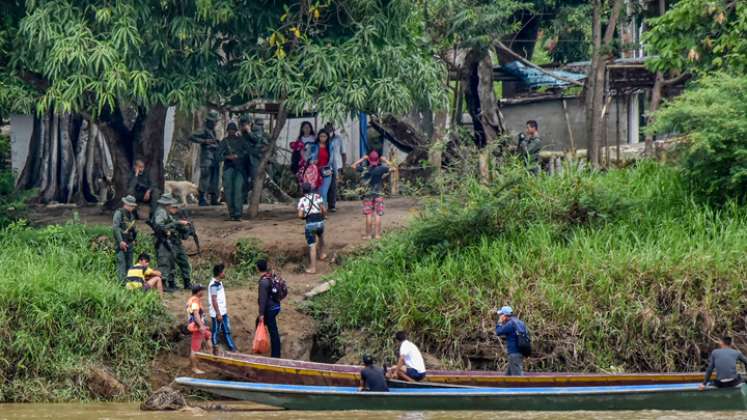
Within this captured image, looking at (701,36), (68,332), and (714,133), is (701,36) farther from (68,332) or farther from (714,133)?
(68,332)

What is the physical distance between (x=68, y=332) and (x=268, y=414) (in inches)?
114

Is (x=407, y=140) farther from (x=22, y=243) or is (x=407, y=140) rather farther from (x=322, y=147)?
(x=22, y=243)

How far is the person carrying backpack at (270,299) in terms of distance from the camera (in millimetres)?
16375

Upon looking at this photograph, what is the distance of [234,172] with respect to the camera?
2145cm

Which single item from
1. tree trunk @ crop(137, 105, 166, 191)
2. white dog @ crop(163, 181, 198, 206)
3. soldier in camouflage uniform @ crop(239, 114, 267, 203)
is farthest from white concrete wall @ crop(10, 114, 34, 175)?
soldier in camouflage uniform @ crop(239, 114, 267, 203)

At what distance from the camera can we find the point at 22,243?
61.7 feet

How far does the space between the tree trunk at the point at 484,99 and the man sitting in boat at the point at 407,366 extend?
9.91 meters

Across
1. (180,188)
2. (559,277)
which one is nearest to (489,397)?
(559,277)

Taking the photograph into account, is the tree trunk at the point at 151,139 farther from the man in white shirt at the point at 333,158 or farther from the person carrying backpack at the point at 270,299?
the person carrying backpack at the point at 270,299

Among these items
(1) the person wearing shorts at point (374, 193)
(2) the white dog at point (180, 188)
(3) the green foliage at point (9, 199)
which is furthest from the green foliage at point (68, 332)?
(2) the white dog at point (180, 188)

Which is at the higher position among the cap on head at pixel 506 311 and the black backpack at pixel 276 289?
the black backpack at pixel 276 289

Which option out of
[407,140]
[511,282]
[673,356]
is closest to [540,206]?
[511,282]

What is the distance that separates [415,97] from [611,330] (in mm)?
6085

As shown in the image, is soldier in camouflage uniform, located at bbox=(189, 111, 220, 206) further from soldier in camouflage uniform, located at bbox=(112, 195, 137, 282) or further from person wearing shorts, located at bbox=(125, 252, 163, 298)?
person wearing shorts, located at bbox=(125, 252, 163, 298)
